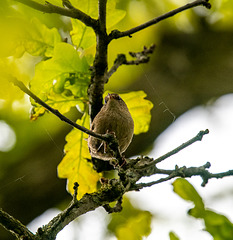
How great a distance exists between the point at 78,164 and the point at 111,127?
641 millimetres

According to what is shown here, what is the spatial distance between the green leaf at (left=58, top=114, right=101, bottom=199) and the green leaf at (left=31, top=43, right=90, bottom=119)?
16 centimetres

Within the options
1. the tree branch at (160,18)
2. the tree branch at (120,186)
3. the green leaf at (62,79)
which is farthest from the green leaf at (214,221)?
the green leaf at (62,79)

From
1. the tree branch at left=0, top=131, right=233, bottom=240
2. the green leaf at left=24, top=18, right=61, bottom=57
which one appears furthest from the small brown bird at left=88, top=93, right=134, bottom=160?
the green leaf at left=24, top=18, right=61, bottom=57

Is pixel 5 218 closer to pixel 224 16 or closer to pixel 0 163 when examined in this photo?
pixel 0 163

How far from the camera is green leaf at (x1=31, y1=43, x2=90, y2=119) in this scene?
1.96 meters

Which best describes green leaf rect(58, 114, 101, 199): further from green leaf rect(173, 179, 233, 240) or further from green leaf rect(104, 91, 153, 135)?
green leaf rect(173, 179, 233, 240)

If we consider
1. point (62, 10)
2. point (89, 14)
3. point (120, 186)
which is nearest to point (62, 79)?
point (89, 14)

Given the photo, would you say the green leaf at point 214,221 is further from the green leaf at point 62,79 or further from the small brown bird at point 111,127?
the green leaf at point 62,79

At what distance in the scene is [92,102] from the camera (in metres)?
1.92

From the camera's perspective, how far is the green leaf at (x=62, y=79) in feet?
6.42

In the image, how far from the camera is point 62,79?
6.79 ft

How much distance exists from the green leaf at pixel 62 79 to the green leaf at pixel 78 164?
16cm

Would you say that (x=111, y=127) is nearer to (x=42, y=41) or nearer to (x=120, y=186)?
(x=120, y=186)

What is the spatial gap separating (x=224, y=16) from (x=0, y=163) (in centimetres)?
213
